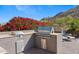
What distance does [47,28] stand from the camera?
10.7 ft

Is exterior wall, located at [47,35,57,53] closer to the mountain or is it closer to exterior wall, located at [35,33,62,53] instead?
exterior wall, located at [35,33,62,53]

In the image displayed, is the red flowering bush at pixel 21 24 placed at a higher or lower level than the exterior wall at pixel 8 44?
higher

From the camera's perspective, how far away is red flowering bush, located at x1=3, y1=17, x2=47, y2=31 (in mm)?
3100

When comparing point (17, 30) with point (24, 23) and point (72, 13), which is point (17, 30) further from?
point (72, 13)

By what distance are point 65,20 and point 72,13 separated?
0.22 m

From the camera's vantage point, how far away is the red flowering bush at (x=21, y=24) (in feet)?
10.2

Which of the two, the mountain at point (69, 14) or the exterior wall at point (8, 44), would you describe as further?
the exterior wall at point (8, 44)

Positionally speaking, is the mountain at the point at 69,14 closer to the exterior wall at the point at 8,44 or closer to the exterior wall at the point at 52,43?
the exterior wall at the point at 52,43

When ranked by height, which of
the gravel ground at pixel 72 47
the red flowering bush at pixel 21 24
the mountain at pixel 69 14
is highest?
the mountain at pixel 69 14

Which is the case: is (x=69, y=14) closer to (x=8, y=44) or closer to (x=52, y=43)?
(x=52, y=43)

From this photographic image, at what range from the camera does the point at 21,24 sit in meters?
3.18

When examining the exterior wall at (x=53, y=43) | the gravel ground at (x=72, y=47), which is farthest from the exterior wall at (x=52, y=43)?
the gravel ground at (x=72, y=47)

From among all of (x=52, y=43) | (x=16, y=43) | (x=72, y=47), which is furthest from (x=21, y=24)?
(x=72, y=47)

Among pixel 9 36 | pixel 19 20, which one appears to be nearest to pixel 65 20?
pixel 19 20
